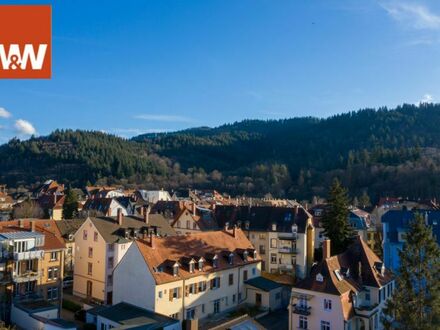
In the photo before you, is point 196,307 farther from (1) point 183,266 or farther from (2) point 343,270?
(2) point 343,270

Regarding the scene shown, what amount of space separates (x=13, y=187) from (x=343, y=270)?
14920cm

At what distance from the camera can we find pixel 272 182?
164m

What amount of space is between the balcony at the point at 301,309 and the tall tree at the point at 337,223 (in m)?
19.3

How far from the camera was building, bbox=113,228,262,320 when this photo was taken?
34.7 m

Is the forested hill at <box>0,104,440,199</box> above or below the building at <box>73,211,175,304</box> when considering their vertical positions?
above

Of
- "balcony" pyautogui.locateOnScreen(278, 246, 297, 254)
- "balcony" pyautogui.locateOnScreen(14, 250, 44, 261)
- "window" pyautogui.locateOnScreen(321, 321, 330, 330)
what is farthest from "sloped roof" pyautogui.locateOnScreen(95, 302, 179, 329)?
"balcony" pyautogui.locateOnScreen(278, 246, 297, 254)

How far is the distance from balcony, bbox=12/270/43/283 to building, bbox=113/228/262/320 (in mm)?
6786

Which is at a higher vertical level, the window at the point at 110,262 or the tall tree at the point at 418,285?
the tall tree at the point at 418,285

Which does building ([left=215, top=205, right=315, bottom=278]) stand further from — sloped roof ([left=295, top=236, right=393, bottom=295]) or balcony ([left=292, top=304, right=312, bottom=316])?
balcony ([left=292, top=304, right=312, bottom=316])

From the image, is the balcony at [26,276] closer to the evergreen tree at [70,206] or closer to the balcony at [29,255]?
the balcony at [29,255]

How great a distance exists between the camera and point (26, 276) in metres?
36.9

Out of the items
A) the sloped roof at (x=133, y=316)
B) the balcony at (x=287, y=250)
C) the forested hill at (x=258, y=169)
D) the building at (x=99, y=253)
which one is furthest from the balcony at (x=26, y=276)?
the forested hill at (x=258, y=169)

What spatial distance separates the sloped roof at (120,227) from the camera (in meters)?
43.5

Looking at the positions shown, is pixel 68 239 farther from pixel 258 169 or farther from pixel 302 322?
pixel 258 169
